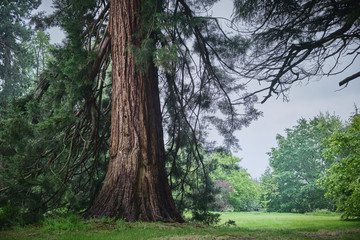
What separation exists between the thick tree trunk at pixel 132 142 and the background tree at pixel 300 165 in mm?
16385

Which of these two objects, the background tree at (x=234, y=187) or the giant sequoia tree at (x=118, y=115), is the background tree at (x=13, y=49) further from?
the background tree at (x=234, y=187)

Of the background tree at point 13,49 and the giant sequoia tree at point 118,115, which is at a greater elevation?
the background tree at point 13,49

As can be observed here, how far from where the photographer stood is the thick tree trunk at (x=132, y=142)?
128 inches

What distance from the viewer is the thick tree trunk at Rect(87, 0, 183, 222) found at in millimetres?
3260

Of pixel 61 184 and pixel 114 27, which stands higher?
pixel 114 27

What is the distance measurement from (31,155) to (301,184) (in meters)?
18.7

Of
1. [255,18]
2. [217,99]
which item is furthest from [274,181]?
[255,18]

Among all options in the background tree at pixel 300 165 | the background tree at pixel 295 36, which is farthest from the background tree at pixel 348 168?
the background tree at pixel 300 165

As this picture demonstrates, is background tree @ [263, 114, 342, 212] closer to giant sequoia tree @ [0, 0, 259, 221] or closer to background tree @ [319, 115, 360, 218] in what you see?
background tree @ [319, 115, 360, 218]

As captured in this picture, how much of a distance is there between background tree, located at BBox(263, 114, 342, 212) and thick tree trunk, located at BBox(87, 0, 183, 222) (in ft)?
53.8

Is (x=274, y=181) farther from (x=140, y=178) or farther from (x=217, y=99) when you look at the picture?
(x=140, y=178)

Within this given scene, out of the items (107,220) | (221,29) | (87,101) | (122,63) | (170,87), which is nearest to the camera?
(107,220)

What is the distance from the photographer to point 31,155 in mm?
3371

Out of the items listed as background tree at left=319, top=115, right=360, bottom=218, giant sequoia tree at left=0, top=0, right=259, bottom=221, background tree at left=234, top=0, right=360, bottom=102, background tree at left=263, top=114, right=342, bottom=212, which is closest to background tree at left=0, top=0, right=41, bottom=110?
giant sequoia tree at left=0, top=0, right=259, bottom=221
